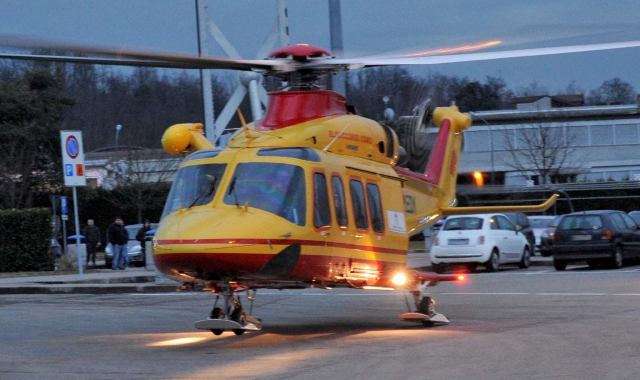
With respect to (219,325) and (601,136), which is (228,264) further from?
(601,136)

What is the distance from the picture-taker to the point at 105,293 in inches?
791

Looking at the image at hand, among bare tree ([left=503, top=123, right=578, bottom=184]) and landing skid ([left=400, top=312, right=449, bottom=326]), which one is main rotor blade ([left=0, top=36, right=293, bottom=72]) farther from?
bare tree ([left=503, top=123, right=578, bottom=184])

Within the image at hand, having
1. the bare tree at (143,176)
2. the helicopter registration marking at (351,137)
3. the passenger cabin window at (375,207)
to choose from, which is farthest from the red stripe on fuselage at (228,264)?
the bare tree at (143,176)

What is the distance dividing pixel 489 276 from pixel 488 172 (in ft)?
124

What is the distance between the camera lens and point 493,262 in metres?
25.5

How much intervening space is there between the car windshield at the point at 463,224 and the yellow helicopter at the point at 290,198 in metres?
13.0

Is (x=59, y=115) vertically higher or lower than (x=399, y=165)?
higher

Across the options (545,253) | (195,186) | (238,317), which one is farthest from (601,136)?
(195,186)

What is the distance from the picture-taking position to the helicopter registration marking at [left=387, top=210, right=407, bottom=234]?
12.5m

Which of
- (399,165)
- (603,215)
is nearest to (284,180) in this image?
(399,165)

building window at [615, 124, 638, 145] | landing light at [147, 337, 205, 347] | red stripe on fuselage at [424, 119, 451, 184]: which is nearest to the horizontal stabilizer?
red stripe on fuselage at [424, 119, 451, 184]

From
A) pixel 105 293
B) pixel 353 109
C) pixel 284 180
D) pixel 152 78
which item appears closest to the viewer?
pixel 284 180

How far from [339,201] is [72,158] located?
13.0 m

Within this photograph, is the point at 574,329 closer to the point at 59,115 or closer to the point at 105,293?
the point at 105,293
